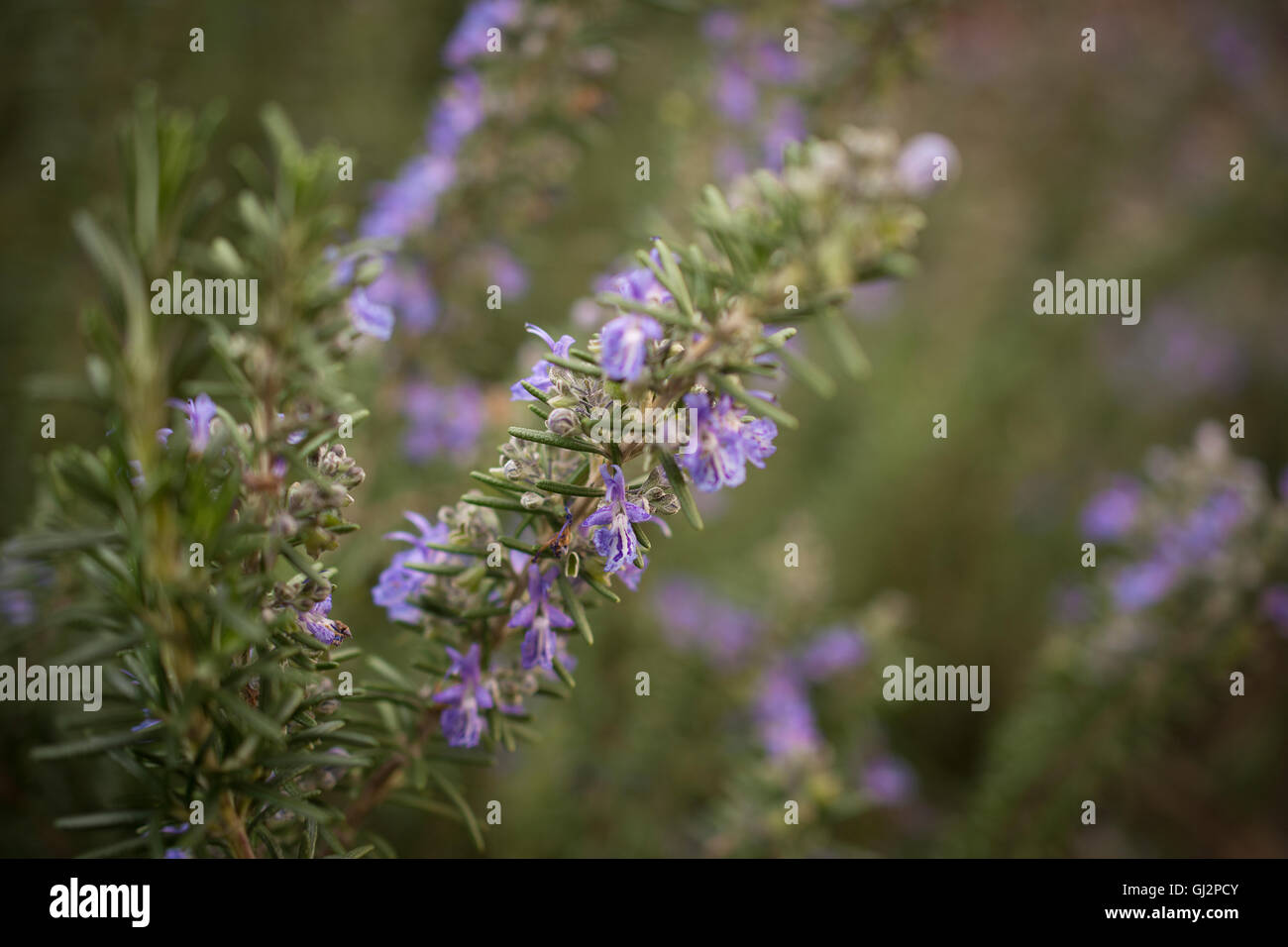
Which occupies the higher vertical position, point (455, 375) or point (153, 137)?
point (455, 375)

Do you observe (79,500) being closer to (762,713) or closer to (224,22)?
(762,713)

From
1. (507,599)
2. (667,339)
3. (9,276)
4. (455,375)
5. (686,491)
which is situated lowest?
(507,599)

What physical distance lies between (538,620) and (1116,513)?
2.76 m

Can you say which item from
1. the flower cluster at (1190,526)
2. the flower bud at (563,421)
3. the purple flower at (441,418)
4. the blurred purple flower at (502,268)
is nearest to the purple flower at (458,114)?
the blurred purple flower at (502,268)

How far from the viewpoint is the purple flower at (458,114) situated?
260 cm

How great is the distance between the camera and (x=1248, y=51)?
6.00 meters

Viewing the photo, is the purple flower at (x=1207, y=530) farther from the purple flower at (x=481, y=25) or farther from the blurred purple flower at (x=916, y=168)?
the purple flower at (x=481, y=25)

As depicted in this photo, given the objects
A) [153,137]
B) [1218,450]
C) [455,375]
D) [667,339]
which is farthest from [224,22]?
[1218,450]

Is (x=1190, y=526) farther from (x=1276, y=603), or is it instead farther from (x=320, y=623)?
(x=320, y=623)

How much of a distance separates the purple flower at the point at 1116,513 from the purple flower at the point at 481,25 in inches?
109

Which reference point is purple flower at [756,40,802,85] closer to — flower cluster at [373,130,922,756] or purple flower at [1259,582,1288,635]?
flower cluster at [373,130,922,756]
